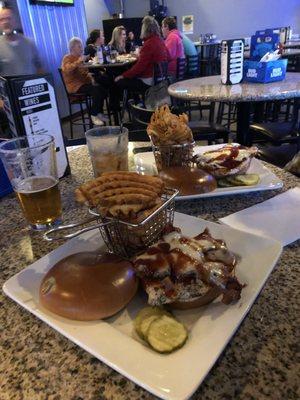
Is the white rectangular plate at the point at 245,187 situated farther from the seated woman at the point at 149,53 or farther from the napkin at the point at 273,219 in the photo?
the seated woman at the point at 149,53

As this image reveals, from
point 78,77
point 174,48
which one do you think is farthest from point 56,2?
point 174,48

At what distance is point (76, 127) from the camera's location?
5.21 metres

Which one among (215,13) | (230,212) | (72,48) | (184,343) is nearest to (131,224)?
(184,343)

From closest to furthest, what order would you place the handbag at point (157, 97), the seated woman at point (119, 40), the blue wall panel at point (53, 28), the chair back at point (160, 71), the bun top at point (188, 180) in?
1. the bun top at point (188, 180)
2. the handbag at point (157, 97)
3. the chair back at point (160, 71)
4. the blue wall panel at point (53, 28)
5. the seated woman at point (119, 40)

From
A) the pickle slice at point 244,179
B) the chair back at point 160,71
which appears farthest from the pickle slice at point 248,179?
the chair back at point 160,71

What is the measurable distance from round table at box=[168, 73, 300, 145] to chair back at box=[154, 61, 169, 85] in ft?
5.19

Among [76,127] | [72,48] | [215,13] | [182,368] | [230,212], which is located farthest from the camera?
[215,13]

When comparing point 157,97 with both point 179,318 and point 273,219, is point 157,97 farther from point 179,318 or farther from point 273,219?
point 179,318

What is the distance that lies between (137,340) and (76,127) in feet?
16.8

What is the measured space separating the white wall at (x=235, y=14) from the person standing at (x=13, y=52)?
18.2 feet

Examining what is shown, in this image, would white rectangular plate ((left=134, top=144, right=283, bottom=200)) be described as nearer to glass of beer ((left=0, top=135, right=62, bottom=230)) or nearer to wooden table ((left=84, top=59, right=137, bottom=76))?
glass of beer ((left=0, top=135, right=62, bottom=230))

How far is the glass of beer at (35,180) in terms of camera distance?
66cm

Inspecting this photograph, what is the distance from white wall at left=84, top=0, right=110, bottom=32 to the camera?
7.31 meters

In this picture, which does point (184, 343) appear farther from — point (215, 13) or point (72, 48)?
point (215, 13)
